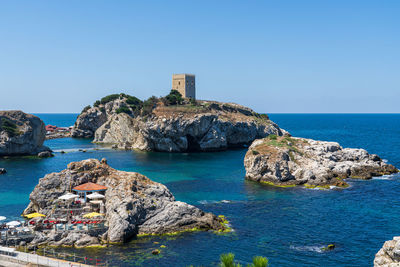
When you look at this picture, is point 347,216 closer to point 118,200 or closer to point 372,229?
point 372,229

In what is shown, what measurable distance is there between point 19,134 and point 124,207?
82493 millimetres

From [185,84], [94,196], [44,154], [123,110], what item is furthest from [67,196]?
[185,84]

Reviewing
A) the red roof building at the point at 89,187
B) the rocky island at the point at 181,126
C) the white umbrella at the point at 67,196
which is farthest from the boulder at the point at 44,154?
the white umbrella at the point at 67,196

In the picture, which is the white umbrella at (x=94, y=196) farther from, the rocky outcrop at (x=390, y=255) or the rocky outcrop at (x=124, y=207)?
the rocky outcrop at (x=390, y=255)

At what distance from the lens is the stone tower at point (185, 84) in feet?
552

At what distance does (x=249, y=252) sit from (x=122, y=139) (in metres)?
124

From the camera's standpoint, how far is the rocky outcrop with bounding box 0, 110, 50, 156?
363ft

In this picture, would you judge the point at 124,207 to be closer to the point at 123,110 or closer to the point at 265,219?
the point at 265,219

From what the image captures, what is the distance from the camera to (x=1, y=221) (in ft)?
155

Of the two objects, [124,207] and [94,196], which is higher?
[94,196]

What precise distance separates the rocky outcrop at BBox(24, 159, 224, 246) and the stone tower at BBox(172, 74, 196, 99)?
118950 mm

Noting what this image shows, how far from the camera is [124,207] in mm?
43312

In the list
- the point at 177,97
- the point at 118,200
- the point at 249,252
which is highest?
the point at 177,97

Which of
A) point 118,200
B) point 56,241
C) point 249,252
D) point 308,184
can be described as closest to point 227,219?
point 249,252
